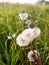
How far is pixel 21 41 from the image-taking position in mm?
565

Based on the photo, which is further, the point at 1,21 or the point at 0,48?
the point at 1,21

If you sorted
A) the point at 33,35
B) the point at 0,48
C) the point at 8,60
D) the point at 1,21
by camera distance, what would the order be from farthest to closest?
the point at 1,21 → the point at 0,48 → the point at 8,60 → the point at 33,35

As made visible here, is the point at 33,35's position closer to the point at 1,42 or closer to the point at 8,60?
the point at 8,60

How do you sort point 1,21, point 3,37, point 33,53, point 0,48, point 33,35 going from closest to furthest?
point 33,35, point 33,53, point 0,48, point 3,37, point 1,21

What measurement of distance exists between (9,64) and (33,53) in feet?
1.29

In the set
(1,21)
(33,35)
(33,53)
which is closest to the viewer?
(33,35)

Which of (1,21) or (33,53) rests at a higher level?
(33,53)

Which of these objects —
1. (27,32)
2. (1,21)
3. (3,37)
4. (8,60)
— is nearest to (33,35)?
(27,32)

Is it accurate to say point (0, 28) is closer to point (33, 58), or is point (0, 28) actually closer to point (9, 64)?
point (9, 64)

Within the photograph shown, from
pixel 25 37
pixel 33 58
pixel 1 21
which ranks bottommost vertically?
pixel 1 21

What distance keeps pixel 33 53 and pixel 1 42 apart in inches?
24.3

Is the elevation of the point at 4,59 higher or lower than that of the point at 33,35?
lower

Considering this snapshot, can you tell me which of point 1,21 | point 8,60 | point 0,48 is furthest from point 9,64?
point 1,21

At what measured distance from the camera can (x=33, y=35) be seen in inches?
21.4
